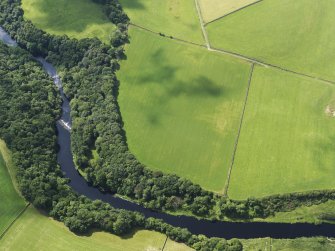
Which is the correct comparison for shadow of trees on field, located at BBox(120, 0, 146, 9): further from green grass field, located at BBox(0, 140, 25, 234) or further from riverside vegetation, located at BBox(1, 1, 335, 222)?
green grass field, located at BBox(0, 140, 25, 234)

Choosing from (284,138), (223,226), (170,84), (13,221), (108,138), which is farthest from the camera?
(170,84)

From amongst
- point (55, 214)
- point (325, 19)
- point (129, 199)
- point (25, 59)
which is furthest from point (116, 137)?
point (325, 19)

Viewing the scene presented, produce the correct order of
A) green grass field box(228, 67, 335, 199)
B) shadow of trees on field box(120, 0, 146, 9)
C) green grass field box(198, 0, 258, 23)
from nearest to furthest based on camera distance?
1. green grass field box(228, 67, 335, 199)
2. green grass field box(198, 0, 258, 23)
3. shadow of trees on field box(120, 0, 146, 9)

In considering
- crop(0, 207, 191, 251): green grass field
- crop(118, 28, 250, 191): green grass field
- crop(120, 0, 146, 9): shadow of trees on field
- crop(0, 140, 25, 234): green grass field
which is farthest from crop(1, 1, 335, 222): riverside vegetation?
crop(0, 140, 25, 234): green grass field

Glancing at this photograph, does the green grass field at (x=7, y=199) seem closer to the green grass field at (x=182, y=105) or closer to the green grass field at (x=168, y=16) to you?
the green grass field at (x=182, y=105)

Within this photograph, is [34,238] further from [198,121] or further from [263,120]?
[263,120]

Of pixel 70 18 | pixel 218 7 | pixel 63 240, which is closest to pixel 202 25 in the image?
pixel 218 7

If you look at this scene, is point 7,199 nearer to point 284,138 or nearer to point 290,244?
point 290,244
